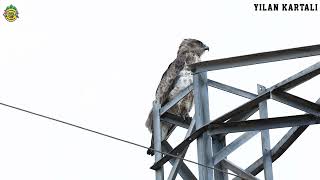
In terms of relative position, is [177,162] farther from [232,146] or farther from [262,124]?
[262,124]

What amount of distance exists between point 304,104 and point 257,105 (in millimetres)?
597

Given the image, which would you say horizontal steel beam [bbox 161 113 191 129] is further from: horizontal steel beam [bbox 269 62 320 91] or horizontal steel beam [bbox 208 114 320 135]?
horizontal steel beam [bbox 269 62 320 91]

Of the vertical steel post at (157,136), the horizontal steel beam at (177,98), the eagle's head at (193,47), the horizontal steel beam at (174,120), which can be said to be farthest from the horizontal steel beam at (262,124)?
the eagle's head at (193,47)

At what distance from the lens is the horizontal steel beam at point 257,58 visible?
331 inches

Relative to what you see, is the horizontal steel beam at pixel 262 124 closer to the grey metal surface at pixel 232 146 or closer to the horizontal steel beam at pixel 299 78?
the grey metal surface at pixel 232 146

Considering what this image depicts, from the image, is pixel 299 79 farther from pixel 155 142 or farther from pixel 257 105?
pixel 155 142

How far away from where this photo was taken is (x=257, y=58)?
8.70 meters

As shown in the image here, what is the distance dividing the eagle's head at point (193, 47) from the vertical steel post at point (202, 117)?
16.1 feet

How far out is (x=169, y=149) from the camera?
31.7 feet

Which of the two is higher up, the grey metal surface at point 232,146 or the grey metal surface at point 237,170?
the grey metal surface at point 232,146

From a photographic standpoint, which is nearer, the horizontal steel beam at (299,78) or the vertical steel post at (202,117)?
the horizontal steel beam at (299,78)

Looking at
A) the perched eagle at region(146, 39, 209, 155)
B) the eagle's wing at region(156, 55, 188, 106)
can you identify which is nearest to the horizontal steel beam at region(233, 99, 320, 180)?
the perched eagle at region(146, 39, 209, 155)

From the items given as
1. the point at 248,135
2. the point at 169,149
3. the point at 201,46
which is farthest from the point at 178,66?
the point at 248,135

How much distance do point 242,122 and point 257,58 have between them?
596mm
